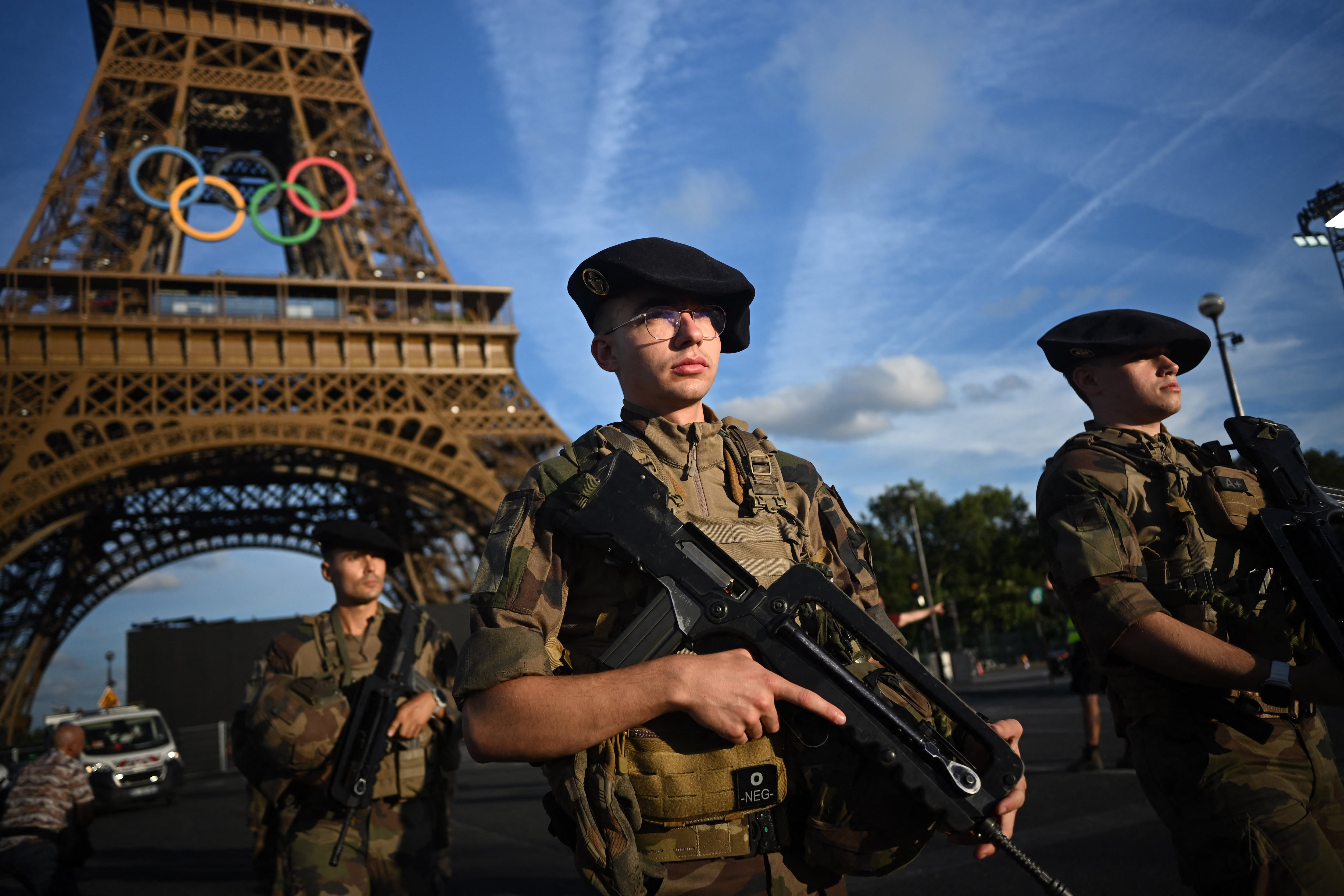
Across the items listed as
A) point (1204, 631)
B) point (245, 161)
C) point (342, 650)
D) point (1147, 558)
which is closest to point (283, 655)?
point (342, 650)

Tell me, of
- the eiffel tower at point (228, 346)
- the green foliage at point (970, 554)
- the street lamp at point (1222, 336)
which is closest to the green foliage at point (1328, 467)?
the green foliage at point (970, 554)

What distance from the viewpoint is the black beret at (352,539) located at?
448 centimetres

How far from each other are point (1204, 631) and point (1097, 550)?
1.28ft

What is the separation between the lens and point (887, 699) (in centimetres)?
181

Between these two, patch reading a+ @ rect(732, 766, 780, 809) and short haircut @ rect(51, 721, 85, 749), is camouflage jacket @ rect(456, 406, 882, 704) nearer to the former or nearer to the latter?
patch reading a+ @ rect(732, 766, 780, 809)

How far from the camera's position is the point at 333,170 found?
94.6 feet

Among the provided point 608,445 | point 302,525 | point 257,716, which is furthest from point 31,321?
point 608,445

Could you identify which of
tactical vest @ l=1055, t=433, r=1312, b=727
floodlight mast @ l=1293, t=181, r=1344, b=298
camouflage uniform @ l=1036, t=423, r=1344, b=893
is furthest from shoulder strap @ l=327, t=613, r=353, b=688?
floodlight mast @ l=1293, t=181, r=1344, b=298

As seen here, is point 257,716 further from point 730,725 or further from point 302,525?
point 302,525

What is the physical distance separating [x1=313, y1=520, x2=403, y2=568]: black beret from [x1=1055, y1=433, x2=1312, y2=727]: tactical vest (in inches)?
132

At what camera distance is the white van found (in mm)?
15641

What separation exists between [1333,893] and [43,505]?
25.8 metres

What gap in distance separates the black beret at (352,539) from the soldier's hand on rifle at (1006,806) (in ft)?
10.9

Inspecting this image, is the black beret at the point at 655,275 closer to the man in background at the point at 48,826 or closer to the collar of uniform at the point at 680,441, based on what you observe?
the collar of uniform at the point at 680,441
